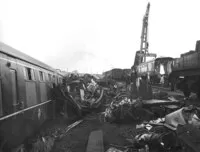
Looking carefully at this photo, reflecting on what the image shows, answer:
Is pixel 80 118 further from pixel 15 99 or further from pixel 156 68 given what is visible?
pixel 156 68

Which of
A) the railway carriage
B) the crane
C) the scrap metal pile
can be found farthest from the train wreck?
the crane

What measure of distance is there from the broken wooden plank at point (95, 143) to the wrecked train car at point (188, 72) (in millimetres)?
7226

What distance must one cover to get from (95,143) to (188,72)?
8.80 meters

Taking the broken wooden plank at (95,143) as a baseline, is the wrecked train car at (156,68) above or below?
above

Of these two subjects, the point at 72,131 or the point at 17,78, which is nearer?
the point at 17,78

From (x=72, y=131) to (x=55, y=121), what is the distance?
2.11 m

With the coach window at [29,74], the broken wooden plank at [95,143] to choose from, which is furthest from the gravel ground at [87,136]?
the coach window at [29,74]

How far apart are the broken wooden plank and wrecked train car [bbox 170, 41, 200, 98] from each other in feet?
23.7

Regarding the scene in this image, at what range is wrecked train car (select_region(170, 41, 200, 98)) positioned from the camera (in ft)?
37.8

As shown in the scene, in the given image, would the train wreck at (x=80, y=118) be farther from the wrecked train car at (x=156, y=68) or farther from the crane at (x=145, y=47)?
the crane at (x=145, y=47)

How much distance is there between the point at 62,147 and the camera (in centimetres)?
607

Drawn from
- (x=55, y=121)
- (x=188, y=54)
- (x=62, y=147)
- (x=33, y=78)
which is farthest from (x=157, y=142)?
(x=188, y=54)

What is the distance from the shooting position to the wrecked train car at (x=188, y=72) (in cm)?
1152

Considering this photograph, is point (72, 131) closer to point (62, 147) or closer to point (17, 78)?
point (62, 147)
